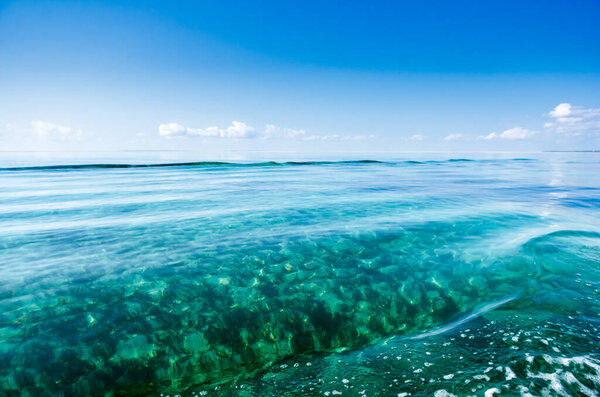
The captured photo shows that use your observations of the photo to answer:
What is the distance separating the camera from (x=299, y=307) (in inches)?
196

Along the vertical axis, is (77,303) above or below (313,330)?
above

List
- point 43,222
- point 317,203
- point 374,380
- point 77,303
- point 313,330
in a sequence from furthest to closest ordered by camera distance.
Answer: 1. point 317,203
2. point 43,222
3. point 77,303
4. point 313,330
5. point 374,380

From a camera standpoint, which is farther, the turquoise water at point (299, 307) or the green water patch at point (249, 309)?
the green water patch at point (249, 309)

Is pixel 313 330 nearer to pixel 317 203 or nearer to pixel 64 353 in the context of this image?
pixel 64 353

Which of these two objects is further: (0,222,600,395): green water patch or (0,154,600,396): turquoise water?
(0,222,600,395): green water patch

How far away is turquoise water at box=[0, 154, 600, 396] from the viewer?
11.2ft

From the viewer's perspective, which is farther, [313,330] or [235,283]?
[235,283]

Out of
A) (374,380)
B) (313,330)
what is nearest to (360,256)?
(313,330)

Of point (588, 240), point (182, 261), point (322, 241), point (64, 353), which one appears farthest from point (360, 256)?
point (588, 240)

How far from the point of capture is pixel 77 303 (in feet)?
15.8

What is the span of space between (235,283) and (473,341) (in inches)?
165

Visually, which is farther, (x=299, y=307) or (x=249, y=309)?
(x=299, y=307)

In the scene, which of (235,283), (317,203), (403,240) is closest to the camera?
(235,283)

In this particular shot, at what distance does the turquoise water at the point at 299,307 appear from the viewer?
11.2 ft
